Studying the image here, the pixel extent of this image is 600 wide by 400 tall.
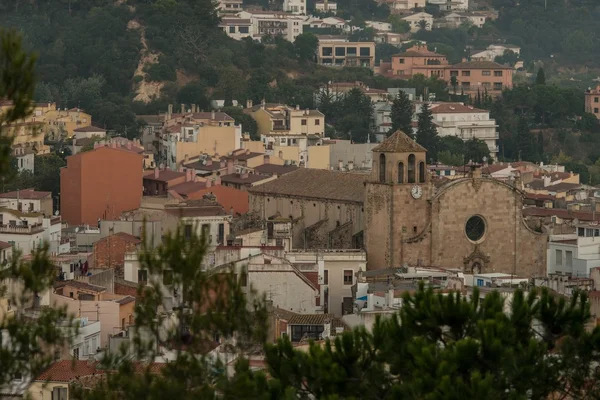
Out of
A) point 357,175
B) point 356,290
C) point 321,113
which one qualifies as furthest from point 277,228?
point 321,113

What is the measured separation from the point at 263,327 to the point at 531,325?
556 centimetres

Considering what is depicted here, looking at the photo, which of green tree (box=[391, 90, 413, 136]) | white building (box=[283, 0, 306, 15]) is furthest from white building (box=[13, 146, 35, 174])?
white building (box=[283, 0, 306, 15])

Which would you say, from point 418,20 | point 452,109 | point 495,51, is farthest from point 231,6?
point 452,109

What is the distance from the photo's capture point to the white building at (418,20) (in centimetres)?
15688

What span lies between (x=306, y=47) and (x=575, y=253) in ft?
214

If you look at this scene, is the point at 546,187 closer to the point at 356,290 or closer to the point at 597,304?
the point at 356,290

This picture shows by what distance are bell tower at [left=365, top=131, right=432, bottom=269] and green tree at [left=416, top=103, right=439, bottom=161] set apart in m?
37.5

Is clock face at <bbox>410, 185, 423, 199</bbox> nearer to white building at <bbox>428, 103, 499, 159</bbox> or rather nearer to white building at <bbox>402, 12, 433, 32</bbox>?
white building at <bbox>428, 103, 499, 159</bbox>

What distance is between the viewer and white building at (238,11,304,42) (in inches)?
5310

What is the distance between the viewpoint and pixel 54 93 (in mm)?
103812

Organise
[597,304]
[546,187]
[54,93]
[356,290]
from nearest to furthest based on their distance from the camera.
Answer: [597,304], [356,290], [546,187], [54,93]

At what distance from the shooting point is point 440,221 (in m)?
57.1

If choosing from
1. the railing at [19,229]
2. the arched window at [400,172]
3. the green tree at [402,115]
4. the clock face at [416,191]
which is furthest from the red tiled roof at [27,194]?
the green tree at [402,115]

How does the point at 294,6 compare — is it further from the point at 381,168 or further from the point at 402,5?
the point at 381,168
